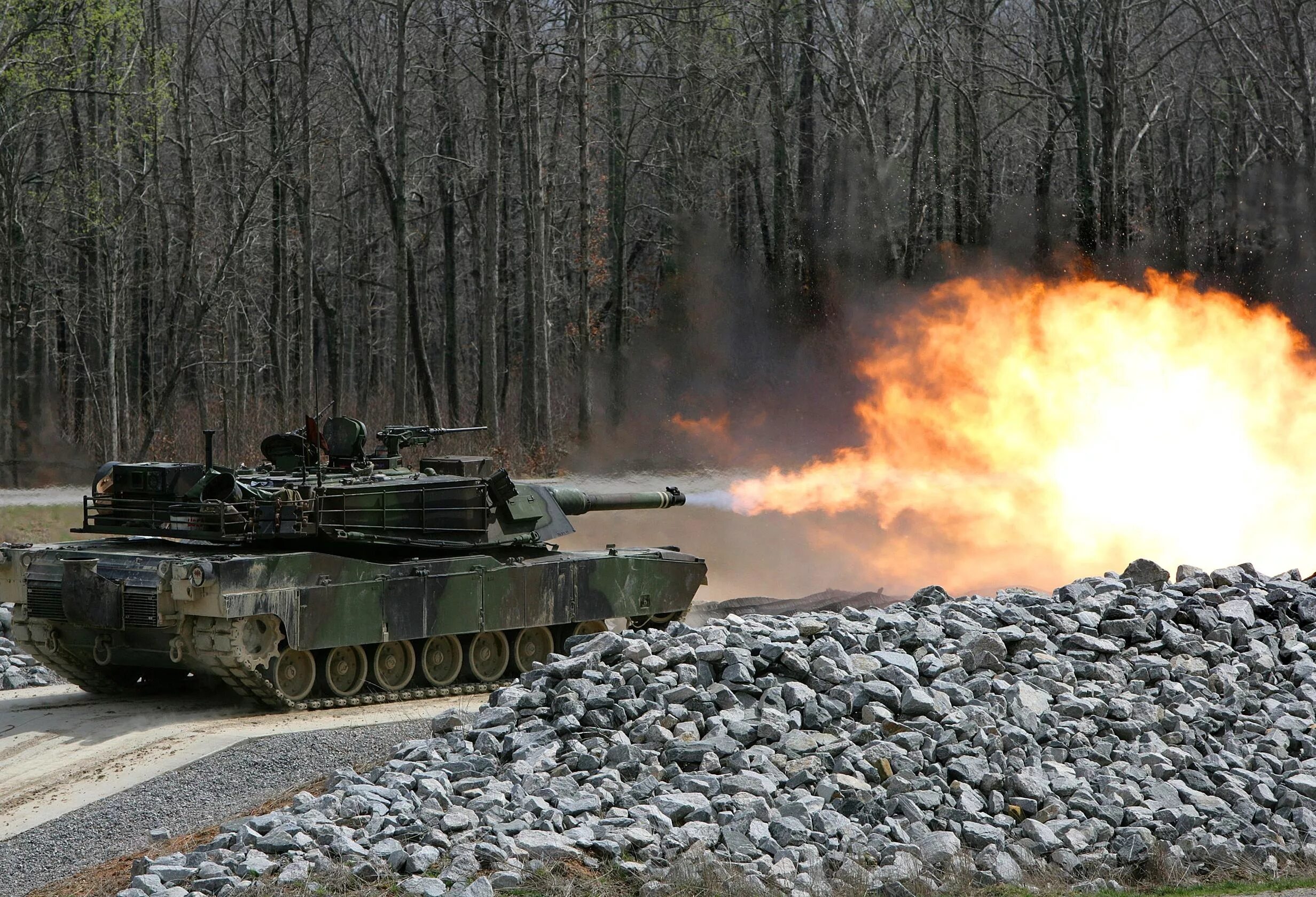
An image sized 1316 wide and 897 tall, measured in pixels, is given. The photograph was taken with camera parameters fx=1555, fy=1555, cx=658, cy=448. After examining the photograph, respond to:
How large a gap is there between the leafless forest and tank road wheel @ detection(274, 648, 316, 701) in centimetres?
1511

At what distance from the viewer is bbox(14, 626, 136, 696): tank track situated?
16.5 meters

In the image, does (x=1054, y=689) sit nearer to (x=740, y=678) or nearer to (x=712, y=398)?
(x=740, y=678)

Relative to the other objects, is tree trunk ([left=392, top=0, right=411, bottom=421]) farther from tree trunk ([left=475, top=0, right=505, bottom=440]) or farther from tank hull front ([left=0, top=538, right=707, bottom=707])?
tank hull front ([left=0, top=538, right=707, bottom=707])

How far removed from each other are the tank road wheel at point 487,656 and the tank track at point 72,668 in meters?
3.71

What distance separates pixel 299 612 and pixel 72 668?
3042mm

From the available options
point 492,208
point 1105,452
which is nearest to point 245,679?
point 1105,452

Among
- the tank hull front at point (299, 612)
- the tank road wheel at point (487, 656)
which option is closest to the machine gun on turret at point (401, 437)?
the tank hull front at point (299, 612)

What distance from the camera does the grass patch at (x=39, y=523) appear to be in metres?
26.5

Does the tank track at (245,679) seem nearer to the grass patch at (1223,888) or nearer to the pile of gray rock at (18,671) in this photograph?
the pile of gray rock at (18,671)

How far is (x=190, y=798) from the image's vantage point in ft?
41.2

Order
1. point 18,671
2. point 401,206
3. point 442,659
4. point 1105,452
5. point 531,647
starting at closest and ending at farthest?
point 442,659
point 531,647
point 18,671
point 1105,452
point 401,206

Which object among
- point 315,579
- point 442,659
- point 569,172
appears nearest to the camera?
point 315,579

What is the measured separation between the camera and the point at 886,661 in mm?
13266

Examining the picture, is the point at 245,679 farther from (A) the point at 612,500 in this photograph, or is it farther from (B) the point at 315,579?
(A) the point at 612,500
